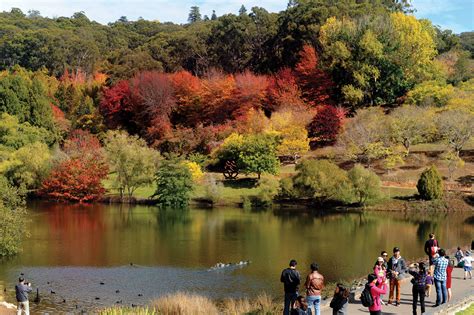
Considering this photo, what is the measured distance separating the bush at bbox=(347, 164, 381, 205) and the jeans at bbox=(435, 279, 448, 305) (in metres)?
34.2

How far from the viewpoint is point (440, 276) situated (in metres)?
16.8

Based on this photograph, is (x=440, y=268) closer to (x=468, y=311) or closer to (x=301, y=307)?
(x=468, y=311)

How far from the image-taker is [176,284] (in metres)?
28.0

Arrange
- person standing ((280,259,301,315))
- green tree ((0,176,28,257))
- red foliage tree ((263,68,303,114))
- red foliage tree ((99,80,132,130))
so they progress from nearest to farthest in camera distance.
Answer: person standing ((280,259,301,315)) → green tree ((0,176,28,257)) → red foliage tree ((263,68,303,114)) → red foliage tree ((99,80,132,130))

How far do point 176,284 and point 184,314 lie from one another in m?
10.6

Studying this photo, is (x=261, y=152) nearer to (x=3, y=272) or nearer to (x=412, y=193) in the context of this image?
(x=412, y=193)

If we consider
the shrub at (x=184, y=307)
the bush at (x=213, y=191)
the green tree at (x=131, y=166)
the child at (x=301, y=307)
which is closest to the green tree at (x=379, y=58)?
the bush at (x=213, y=191)

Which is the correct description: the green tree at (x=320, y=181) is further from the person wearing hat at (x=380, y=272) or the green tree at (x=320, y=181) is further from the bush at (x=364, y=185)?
the person wearing hat at (x=380, y=272)

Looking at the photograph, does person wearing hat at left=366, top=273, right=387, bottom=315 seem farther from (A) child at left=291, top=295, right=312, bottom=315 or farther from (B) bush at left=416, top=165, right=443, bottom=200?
(B) bush at left=416, top=165, right=443, bottom=200

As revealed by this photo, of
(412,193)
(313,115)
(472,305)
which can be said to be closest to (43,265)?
(472,305)

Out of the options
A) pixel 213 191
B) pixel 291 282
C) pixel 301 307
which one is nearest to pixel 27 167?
pixel 213 191

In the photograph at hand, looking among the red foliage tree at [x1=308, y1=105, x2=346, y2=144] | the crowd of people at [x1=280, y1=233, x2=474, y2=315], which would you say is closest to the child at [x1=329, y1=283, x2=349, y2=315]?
the crowd of people at [x1=280, y1=233, x2=474, y2=315]

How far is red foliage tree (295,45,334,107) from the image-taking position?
2776 inches

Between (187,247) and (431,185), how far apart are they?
23985 millimetres
